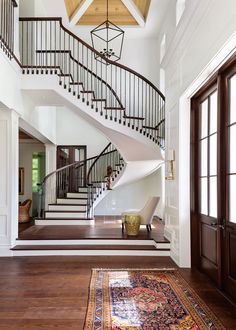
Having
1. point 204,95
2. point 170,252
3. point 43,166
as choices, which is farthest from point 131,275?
point 43,166

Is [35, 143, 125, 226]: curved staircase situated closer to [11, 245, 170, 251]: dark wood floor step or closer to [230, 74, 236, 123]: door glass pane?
[11, 245, 170, 251]: dark wood floor step

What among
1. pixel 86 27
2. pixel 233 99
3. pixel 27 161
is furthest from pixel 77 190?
pixel 233 99

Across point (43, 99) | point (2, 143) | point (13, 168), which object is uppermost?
point (43, 99)

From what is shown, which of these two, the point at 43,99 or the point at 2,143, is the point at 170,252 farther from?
the point at 43,99

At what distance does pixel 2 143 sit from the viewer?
5852 millimetres

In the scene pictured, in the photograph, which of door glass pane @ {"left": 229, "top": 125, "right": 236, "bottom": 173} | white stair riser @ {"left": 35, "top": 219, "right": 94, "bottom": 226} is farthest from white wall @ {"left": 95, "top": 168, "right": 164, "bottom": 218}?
door glass pane @ {"left": 229, "top": 125, "right": 236, "bottom": 173}

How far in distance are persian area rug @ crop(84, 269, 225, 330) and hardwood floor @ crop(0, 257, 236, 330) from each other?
115 mm

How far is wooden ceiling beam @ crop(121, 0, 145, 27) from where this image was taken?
863cm

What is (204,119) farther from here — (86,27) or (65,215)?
(86,27)

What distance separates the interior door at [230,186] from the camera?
3.51 m

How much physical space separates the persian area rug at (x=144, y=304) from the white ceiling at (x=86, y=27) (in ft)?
21.3

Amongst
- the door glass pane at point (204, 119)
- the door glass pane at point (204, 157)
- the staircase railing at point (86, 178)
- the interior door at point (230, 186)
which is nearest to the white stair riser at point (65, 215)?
the staircase railing at point (86, 178)

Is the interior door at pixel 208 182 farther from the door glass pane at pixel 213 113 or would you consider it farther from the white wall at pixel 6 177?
the white wall at pixel 6 177

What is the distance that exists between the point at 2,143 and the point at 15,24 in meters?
2.31
